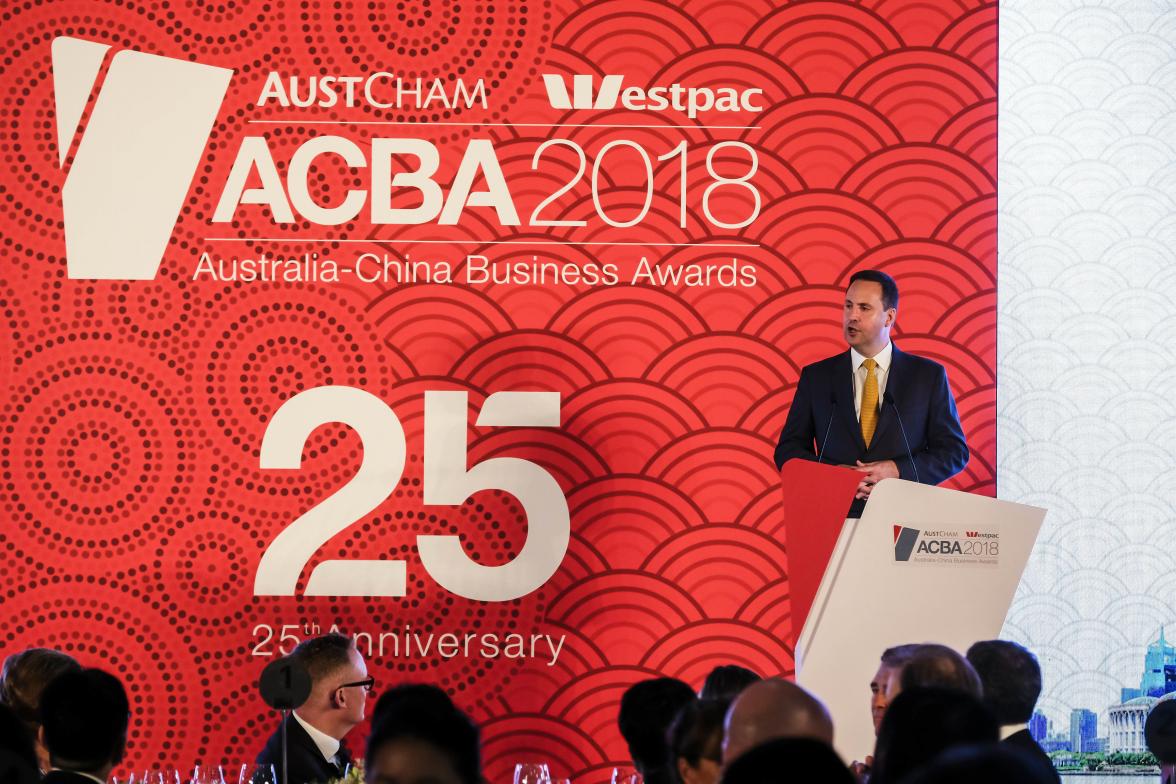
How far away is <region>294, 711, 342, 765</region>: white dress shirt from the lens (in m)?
4.61

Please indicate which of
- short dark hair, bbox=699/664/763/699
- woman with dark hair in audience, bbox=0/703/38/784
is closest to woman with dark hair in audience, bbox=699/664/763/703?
short dark hair, bbox=699/664/763/699

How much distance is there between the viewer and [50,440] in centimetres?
615

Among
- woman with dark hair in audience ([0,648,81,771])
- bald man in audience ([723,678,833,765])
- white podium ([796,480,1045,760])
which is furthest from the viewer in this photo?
white podium ([796,480,1045,760])

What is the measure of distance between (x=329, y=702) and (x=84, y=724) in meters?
1.67

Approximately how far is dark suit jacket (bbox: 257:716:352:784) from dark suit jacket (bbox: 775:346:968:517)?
89.5 inches

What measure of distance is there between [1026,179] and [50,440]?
4.62m

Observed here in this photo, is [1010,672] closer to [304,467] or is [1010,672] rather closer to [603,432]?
[603,432]

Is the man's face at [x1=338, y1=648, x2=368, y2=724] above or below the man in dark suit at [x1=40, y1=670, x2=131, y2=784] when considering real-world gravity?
below

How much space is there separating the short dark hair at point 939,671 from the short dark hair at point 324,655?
2212 mm

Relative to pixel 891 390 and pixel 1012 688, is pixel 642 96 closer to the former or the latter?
pixel 891 390

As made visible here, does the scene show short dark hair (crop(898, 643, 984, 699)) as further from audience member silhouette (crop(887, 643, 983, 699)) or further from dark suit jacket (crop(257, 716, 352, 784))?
dark suit jacket (crop(257, 716, 352, 784))

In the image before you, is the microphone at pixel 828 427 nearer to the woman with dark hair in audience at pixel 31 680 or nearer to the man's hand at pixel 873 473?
the man's hand at pixel 873 473

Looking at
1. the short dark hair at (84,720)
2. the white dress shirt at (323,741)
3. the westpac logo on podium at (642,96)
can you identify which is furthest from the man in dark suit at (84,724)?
the westpac logo on podium at (642,96)

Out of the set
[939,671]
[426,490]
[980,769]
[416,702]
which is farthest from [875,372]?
[980,769]
